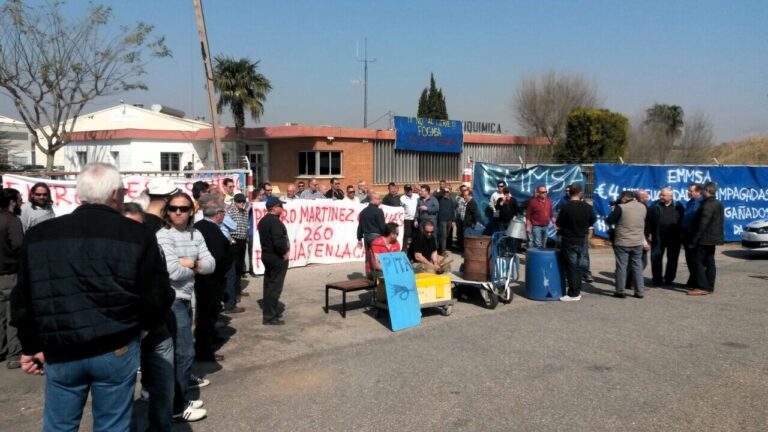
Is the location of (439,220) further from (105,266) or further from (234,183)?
(105,266)

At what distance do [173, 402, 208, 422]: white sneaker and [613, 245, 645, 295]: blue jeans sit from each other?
7.48 metres

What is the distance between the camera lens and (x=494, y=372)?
6434mm

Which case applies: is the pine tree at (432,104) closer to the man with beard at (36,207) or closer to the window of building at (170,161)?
the window of building at (170,161)

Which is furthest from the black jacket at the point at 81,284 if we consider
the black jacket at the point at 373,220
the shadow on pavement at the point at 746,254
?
the shadow on pavement at the point at 746,254

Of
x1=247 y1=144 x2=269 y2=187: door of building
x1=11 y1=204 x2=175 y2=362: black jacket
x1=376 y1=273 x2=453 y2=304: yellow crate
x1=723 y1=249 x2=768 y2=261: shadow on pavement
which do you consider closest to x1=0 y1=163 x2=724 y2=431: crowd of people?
x1=11 y1=204 x2=175 y2=362: black jacket

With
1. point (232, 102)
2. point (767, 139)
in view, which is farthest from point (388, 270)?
point (767, 139)

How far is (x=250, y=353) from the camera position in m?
7.28

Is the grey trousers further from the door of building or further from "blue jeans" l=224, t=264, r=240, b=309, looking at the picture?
the door of building

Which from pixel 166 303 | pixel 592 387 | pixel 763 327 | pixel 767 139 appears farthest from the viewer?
pixel 767 139

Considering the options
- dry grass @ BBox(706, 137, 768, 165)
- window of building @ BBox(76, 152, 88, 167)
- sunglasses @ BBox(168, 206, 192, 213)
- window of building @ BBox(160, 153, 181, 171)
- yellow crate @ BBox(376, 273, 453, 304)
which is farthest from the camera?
dry grass @ BBox(706, 137, 768, 165)

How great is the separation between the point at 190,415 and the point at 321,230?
8.56 metres

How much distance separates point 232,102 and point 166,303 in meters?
28.5

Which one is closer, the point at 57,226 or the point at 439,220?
the point at 57,226

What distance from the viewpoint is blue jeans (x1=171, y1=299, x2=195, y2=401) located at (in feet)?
16.6
